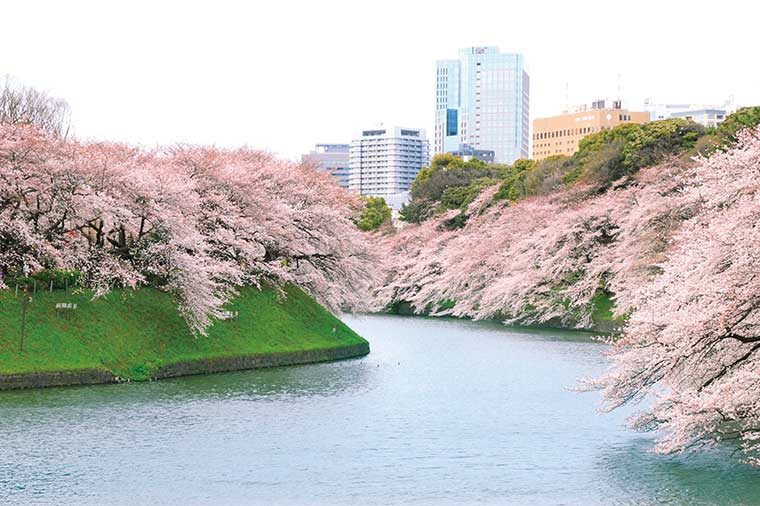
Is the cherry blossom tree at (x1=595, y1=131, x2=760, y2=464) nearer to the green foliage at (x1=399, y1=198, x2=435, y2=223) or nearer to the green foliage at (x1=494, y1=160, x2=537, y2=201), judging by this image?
the green foliage at (x1=494, y1=160, x2=537, y2=201)

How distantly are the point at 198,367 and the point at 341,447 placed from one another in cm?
1343

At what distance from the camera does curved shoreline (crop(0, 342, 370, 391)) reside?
1314 inches

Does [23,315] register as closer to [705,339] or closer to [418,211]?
[705,339]

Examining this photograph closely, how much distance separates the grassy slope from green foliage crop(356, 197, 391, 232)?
62705 mm

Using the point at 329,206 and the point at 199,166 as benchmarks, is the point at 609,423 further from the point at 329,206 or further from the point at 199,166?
the point at 329,206

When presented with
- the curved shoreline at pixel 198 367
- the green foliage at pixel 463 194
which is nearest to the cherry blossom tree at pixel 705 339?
the curved shoreline at pixel 198 367

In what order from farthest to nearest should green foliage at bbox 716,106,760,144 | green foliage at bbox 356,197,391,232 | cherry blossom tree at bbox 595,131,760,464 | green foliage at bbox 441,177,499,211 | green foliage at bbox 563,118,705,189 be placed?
1. green foliage at bbox 356,197,391,232
2. green foliage at bbox 441,177,499,211
3. green foliage at bbox 563,118,705,189
4. green foliage at bbox 716,106,760,144
5. cherry blossom tree at bbox 595,131,760,464

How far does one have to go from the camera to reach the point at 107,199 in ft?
127

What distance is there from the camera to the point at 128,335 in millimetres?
38312

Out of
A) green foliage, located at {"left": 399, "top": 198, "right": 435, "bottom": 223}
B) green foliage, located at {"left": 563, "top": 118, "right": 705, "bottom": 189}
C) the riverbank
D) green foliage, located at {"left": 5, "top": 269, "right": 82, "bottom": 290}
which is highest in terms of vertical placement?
green foliage, located at {"left": 563, "top": 118, "right": 705, "bottom": 189}

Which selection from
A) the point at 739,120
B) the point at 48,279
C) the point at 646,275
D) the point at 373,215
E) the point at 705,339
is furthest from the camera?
the point at 373,215

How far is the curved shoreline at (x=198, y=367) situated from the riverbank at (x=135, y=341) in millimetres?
30

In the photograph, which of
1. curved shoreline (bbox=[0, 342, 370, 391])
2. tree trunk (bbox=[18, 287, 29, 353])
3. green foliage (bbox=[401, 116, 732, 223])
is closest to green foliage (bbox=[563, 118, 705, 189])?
green foliage (bbox=[401, 116, 732, 223])

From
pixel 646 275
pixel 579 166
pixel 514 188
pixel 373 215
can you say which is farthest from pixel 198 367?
pixel 373 215
